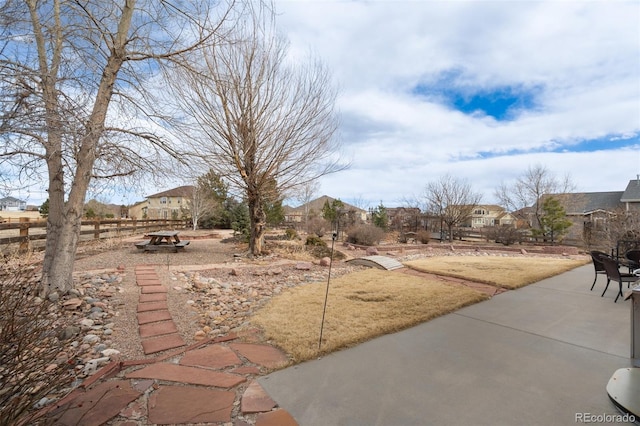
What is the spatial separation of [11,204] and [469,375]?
4781 mm

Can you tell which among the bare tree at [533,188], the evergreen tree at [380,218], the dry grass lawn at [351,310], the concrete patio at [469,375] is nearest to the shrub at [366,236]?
the evergreen tree at [380,218]

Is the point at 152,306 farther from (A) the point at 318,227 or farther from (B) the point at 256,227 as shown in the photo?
(A) the point at 318,227

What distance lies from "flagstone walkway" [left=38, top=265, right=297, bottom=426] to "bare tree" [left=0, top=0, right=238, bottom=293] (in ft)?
7.13

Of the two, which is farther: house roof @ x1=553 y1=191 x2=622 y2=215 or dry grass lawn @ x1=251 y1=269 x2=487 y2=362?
house roof @ x1=553 y1=191 x2=622 y2=215

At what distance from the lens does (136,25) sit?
156 inches

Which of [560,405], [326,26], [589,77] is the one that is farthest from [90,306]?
[589,77]

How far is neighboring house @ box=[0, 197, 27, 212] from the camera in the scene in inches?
114

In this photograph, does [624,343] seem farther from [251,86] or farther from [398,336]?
[251,86]

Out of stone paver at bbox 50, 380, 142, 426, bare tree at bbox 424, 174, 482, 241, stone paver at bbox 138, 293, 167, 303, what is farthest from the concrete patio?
bare tree at bbox 424, 174, 482, 241

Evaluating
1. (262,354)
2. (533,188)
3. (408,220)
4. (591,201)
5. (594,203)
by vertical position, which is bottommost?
(262,354)

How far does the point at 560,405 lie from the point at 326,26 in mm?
7488

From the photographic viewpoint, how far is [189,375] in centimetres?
234

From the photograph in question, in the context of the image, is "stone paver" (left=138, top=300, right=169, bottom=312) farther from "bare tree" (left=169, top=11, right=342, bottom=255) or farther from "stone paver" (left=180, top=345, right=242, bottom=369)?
"bare tree" (left=169, top=11, right=342, bottom=255)
